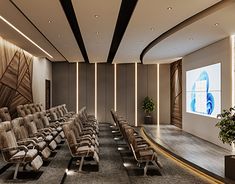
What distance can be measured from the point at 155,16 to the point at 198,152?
12.1ft

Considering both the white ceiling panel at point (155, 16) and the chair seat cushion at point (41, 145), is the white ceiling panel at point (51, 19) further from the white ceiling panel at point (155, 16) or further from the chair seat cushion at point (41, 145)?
the chair seat cushion at point (41, 145)

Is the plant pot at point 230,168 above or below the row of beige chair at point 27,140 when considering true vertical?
below

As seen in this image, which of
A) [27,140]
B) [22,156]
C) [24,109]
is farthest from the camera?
[24,109]

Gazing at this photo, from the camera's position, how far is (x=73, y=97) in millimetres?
14883

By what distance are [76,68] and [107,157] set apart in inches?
354

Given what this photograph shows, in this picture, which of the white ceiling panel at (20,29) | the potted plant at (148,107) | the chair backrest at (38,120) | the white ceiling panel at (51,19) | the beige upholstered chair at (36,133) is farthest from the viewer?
the potted plant at (148,107)

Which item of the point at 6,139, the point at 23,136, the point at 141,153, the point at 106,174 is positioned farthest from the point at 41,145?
the point at 141,153

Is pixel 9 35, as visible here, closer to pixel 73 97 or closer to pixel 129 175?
pixel 129 175

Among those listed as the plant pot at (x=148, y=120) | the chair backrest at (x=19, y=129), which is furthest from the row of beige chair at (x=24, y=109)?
the plant pot at (x=148, y=120)

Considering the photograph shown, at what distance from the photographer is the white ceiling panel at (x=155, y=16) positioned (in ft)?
17.1

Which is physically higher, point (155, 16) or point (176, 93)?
point (155, 16)

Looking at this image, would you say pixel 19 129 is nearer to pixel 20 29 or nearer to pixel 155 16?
pixel 20 29

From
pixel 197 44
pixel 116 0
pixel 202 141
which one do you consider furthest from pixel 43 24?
pixel 202 141

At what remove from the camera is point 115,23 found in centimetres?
680
